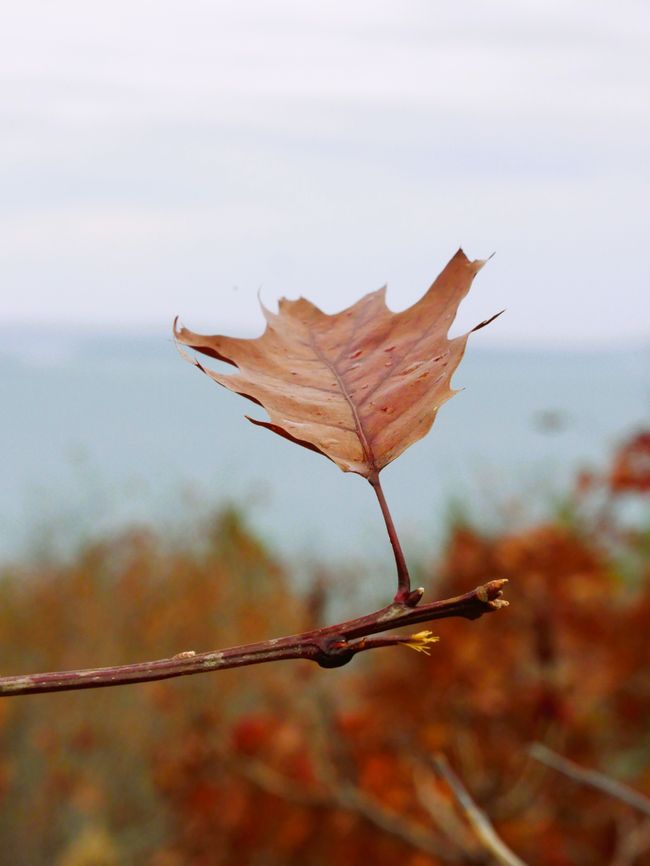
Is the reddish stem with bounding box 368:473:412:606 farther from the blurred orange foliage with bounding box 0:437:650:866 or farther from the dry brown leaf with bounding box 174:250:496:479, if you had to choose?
the blurred orange foliage with bounding box 0:437:650:866

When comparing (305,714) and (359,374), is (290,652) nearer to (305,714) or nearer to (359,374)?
(359,374)

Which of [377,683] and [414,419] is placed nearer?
[414,419]

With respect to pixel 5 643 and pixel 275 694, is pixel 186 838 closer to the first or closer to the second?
pixel 275 694

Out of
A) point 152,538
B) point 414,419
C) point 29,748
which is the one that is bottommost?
point 414,419

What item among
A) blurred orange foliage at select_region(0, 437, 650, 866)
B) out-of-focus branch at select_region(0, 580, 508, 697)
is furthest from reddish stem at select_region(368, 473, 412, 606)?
blurred orange foliage at select_region(0, 437, 650, 866)

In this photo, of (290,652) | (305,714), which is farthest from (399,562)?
(305,714)

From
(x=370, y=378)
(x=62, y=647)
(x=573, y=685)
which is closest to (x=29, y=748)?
(x=62, y=647)
